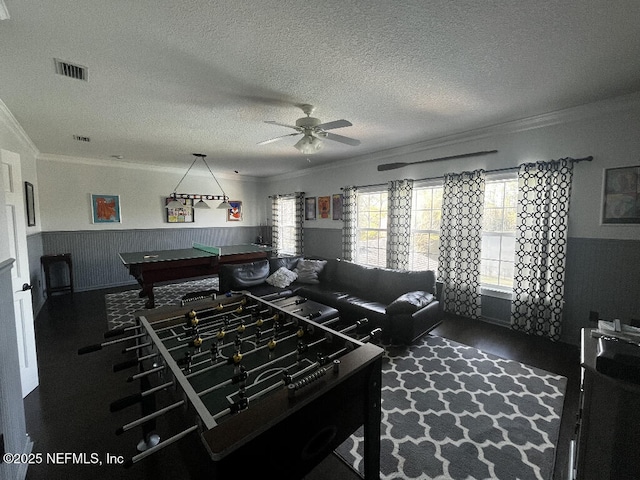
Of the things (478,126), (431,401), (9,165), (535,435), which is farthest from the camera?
(478,126)

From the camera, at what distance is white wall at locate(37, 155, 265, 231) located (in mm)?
5137

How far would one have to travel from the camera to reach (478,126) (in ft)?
11.8

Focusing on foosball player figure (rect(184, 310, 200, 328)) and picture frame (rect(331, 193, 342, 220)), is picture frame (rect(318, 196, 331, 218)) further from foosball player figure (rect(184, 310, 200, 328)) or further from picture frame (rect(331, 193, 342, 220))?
foosball player figure (rect(184, 310, 200, 328))

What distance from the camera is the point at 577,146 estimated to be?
306 cm

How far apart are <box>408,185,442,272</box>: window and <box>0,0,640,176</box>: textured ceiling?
3.85 ft

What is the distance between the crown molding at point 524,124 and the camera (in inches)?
109

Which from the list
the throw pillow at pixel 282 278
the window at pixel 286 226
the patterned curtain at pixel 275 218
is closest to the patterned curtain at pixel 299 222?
the window at pixel 286 226

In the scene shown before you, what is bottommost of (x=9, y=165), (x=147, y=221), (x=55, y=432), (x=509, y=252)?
(x=55, y=432)

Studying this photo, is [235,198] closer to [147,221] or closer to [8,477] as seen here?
[147,221]

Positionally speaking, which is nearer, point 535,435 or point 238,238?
point 535,435

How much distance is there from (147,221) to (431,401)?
253 inches

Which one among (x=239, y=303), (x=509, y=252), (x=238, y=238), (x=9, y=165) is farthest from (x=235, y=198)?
(x=509, y=252)

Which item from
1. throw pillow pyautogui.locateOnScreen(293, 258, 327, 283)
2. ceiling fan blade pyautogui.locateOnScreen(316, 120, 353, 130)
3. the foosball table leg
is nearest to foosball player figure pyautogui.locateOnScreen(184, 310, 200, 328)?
the foosball table leg

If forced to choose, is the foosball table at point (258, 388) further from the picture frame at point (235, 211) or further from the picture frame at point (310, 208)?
the picture frame at point (235, 211)
